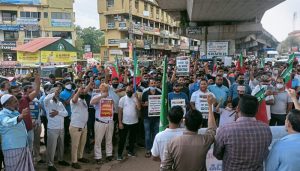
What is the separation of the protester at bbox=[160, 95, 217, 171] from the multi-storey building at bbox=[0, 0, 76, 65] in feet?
153

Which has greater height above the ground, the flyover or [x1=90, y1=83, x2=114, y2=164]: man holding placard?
the flyover

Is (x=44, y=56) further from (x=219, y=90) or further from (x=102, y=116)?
(x=219, y=90)

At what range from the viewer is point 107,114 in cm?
707

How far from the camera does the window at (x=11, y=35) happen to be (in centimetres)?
4790

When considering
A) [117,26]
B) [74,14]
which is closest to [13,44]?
[74,14]

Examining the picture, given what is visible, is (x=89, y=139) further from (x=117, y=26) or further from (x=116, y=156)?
(x=117, y=26)

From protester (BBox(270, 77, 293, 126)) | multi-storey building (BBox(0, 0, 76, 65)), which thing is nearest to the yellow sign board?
protester (BBox(270, 77, 293, 126))

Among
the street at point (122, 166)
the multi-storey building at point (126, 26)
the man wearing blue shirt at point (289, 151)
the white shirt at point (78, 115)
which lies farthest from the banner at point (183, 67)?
the multi-storey building at point (126, 26)

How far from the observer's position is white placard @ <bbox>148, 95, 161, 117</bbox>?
736 centimetres

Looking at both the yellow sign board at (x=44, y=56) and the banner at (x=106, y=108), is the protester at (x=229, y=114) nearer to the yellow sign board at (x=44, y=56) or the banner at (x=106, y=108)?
the banner at (x=106, y=108)

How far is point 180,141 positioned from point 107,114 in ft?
13.0

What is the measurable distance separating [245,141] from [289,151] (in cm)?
43

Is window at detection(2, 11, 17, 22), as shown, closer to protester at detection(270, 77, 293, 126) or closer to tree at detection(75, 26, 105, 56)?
tree at detection(75, 26, 105, 56)

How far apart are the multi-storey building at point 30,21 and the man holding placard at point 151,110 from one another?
42.6 meters
